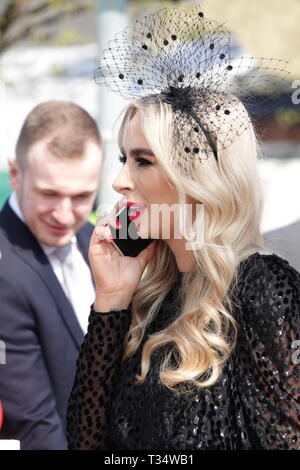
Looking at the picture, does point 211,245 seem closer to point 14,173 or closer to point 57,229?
point 57,229

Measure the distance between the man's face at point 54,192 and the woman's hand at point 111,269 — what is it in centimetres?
A: 65

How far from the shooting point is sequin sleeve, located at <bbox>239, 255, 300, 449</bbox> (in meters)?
1.66

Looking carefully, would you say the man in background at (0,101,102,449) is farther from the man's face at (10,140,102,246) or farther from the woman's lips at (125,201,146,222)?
the woman's lips at (125,201,146,222)

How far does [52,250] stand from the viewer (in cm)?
271

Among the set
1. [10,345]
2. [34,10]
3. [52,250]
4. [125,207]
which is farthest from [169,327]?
[34,10]

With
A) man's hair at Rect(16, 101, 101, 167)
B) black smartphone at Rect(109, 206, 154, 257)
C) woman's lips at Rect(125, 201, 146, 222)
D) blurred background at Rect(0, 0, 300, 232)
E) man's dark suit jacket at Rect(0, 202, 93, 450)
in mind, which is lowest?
man's dark suit jacket at Rect(0, 202, 93, 450)

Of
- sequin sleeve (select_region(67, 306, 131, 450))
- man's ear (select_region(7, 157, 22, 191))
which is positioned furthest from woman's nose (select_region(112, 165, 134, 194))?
man's ear (select_region(7, 157, 22, 191))

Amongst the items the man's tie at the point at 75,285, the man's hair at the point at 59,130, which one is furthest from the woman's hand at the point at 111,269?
the man's hair at the point at 59,130

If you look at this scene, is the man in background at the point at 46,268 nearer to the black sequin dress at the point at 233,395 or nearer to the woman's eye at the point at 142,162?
the black sequin dress at the point at 233,395

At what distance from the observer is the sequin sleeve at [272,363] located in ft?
5.45

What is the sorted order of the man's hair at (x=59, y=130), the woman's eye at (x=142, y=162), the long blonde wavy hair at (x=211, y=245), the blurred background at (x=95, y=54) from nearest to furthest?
the long blonde wavy hair at (x=211, y=245) < the woman's eye at (x=142, y=162) < the man's hair at (x=59, y=130) < the blurred background at (x=95, y=54)
